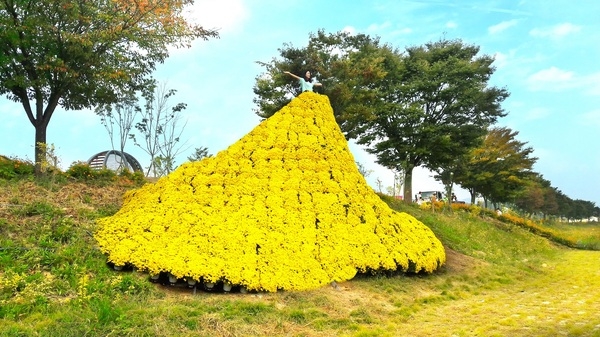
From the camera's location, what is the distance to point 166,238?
7.18 m

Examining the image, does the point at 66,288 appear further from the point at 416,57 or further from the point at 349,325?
the point at 416,57

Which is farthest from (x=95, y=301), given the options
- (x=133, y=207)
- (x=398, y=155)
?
(x=398, y=155)

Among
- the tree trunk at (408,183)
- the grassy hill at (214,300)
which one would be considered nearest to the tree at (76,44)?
the grassy hill at (214,300)

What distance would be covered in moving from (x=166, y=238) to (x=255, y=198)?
1.68 m

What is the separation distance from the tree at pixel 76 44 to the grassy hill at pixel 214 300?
3.99 m

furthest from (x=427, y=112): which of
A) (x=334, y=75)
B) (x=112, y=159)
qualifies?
(x=112, y=159)

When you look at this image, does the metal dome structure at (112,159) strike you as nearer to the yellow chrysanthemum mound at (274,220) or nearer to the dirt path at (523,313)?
the yellow chrysanthemum mound at (274,220)

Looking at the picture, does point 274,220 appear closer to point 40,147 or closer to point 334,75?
point 40,147

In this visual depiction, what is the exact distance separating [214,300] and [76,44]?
9040mm

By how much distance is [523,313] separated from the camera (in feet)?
21.4

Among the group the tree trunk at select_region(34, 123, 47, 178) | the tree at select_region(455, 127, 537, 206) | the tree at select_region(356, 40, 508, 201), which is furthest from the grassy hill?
the tree at select_region(455, 127, 537, 206)

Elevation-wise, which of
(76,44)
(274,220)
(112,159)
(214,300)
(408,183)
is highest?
(76,44)

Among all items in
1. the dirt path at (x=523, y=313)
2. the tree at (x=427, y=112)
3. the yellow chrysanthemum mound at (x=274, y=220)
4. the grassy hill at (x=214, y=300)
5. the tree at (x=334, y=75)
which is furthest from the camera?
the tree at (x=427, y=112)

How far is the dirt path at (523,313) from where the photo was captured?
5.55 metres
